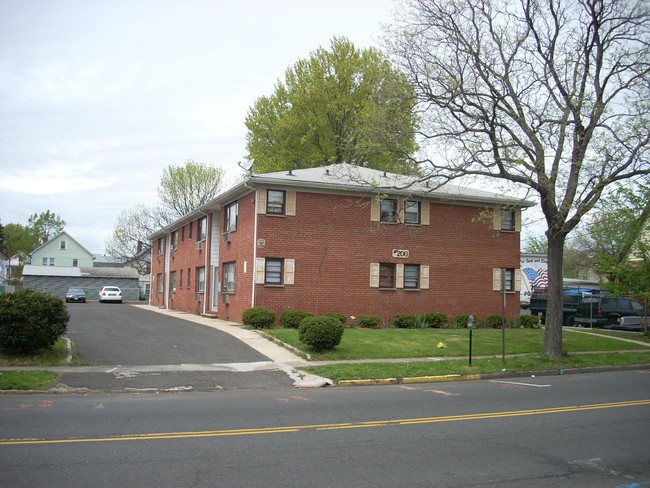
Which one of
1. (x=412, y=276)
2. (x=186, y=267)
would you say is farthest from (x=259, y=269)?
(x=186, y=267)

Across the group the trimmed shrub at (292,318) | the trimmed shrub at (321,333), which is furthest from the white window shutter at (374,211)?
the trimmed shrub at (321,333)

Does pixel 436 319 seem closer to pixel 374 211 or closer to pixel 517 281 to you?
pixel 517 281

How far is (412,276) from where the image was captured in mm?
27562

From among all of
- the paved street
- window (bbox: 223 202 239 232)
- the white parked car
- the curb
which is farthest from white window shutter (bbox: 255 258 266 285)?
the white parked car

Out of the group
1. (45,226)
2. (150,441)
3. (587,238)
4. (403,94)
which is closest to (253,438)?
(150,441)

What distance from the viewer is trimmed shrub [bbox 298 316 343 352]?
16.5 metres

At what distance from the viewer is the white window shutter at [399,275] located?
27.0 meters

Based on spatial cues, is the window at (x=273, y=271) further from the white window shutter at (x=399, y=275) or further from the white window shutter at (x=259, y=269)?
the white window shutter at (x=399, y=275)

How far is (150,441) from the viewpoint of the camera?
24.5 feet

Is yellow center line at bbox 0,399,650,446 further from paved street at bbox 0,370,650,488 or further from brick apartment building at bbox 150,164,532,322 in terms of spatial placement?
brick apartment building at bbox 150,164,532,322

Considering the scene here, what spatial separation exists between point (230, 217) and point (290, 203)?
4.84m

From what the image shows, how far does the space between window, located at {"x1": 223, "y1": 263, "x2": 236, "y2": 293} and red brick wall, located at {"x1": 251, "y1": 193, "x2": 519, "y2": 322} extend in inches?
147

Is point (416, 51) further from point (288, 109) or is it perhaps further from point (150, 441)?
point (288, 109)

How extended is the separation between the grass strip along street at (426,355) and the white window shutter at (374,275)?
157 inches
